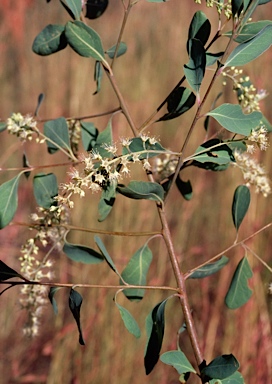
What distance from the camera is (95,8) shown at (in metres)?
1.10

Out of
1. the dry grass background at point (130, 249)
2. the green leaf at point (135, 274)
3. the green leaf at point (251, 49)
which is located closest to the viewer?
the green leaf at point (251, 49)

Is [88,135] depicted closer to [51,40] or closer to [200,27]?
[51,40]

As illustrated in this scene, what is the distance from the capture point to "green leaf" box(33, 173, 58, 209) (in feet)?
3.27

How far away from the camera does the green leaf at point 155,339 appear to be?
0.85m

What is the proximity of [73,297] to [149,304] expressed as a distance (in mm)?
1294

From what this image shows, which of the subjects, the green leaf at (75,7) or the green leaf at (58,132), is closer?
the green leaf at (75,7)

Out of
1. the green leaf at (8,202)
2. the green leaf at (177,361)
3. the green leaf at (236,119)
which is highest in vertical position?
the green leaf at (8,202)

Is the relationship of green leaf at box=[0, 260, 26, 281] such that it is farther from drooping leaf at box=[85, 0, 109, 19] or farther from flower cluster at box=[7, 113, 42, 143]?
drooping leaf at box=[85, 0, 109, 19]

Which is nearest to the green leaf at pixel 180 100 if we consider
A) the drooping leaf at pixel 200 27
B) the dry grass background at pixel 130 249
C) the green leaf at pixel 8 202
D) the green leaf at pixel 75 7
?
the drooping leaf at pixel 200 27

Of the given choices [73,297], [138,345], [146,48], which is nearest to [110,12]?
[146,48]

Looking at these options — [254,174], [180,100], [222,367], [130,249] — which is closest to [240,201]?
[254,174]

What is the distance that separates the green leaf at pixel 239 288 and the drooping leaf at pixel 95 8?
1.70 feet

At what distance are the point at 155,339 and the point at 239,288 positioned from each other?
212 millimetres

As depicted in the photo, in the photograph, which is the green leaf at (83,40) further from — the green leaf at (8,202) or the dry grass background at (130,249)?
the dry grass background at (130,249)
